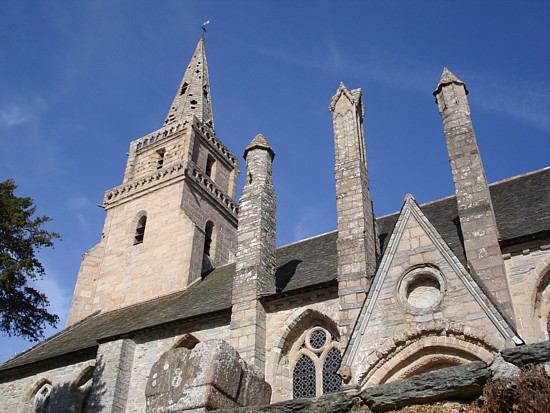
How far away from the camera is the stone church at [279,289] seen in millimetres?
8289

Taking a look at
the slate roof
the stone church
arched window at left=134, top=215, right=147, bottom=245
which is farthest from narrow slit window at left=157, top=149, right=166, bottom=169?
the slate roof

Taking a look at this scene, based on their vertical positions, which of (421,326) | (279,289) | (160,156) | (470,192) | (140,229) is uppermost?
(160,156)

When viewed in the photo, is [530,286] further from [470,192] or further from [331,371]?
[331,371]

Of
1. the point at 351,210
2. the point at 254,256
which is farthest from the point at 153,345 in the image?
the point at 351,210

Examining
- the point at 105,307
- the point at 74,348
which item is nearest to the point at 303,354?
the point at 74,348

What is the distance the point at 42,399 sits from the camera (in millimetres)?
17922

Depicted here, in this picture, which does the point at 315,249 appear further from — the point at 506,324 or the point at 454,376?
the point at 454,376

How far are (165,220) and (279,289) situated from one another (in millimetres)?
10296

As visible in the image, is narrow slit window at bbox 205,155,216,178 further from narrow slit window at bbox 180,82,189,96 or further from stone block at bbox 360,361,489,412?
stone block at bbox 360,361,489,412

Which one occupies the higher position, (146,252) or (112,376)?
(146,252)

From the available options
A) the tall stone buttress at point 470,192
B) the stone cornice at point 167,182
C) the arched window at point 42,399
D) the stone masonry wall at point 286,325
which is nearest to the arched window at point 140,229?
the stone cornice at point 167,182

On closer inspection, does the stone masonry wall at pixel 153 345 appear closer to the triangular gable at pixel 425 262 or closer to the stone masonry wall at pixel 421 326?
the triangular gable at pixel 425 262

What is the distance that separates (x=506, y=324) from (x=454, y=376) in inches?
201

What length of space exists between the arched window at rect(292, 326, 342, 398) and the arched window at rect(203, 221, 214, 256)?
1141cm
